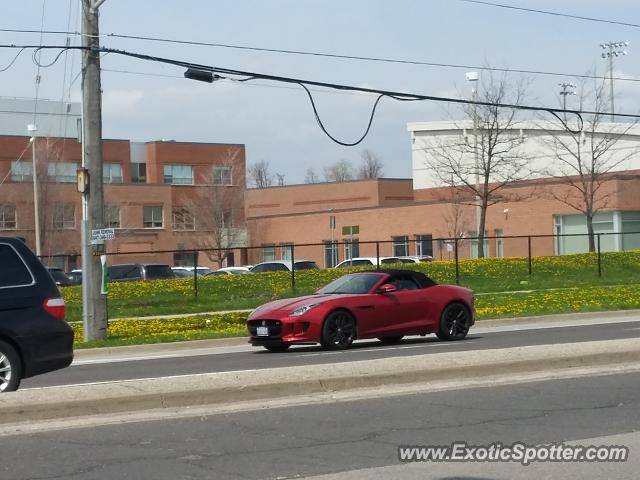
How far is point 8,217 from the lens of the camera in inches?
2702

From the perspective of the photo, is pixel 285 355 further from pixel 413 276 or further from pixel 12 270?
pixel 12 270

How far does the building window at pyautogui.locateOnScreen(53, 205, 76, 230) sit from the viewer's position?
66.2 m

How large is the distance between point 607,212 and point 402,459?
49411mm

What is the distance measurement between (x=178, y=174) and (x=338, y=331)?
66490mm

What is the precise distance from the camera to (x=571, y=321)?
2705 centimetres

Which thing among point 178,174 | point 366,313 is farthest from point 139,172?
point 366,313

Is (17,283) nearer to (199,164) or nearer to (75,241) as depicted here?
(75,241)

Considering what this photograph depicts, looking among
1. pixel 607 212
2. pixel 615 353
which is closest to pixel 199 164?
pixel 607 212

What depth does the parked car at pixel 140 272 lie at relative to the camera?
47.7 meters

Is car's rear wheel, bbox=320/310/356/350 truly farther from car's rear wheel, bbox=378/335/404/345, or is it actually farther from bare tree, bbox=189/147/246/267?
bare tree, bbox=189/147/246/267

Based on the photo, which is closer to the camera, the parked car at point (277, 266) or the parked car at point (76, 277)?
the parked car at point (277, 266)

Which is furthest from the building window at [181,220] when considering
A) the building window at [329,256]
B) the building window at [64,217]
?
the building window at [329,256]

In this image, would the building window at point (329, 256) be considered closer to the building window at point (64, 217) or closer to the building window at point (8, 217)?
the building window at point (64, 217)

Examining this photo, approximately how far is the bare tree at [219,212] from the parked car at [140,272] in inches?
888
